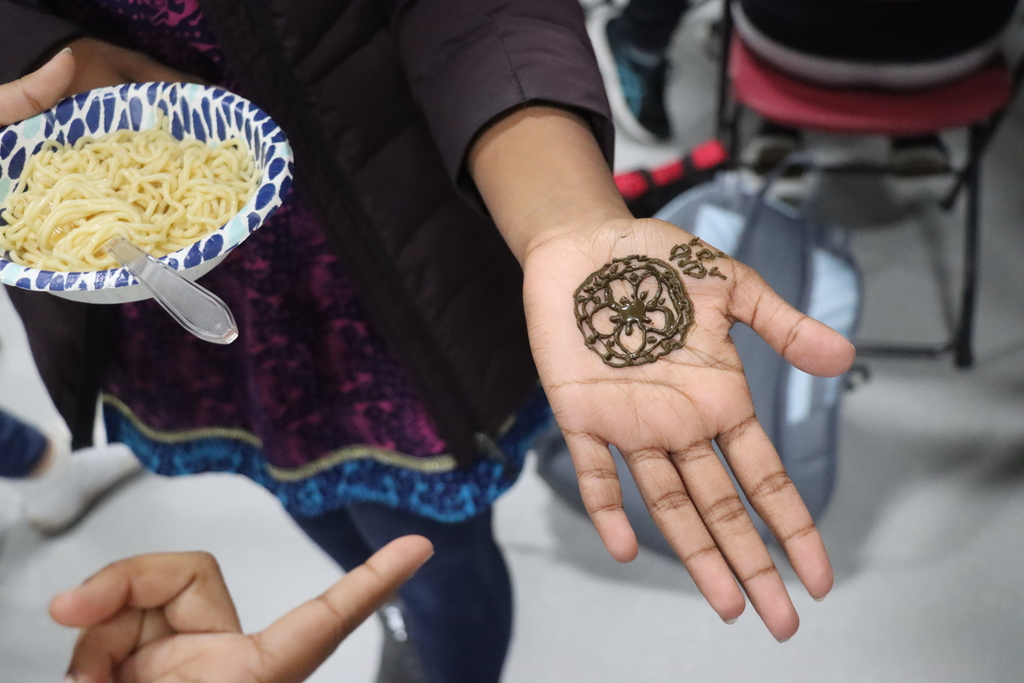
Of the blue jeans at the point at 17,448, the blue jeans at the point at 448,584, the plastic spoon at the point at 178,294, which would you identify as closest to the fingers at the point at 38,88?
the plastic spoon at the point at 178,294

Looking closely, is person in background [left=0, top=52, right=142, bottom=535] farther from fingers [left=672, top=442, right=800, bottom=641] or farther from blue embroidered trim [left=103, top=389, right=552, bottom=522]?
fingers [left=672, top=442, right=800, bottom=641]

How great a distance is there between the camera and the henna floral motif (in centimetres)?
66

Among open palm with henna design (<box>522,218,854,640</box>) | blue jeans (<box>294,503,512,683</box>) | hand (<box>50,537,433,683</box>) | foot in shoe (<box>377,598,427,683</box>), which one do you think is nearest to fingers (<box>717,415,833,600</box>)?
open palm with henna design (<box>522,218,854,640</box>)

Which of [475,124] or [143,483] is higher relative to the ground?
[475,124]

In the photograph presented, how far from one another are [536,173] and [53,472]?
1.40m

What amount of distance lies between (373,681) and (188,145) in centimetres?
89

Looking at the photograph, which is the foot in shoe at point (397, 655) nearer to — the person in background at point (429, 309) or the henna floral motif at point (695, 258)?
the person in background at point (429, 309)

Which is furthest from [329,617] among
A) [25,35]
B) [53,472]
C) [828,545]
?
[53,472]

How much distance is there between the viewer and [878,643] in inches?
49.8

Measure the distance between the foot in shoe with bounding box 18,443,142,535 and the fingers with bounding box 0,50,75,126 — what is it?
0.97 m

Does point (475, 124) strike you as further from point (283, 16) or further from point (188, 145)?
point (188, 145)

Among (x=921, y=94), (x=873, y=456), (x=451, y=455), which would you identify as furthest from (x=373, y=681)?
(x=921, y=94)

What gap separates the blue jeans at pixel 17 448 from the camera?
1518mm

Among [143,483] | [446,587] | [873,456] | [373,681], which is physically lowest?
[873,456]
